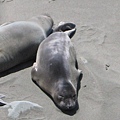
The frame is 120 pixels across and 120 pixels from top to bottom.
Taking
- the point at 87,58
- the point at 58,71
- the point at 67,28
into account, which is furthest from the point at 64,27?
the point at 58,71

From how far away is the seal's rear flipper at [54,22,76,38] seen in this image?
433 cm

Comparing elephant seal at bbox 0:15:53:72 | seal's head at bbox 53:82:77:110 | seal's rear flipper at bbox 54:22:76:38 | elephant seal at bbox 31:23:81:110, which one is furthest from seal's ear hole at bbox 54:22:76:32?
seal's head at bbox 53:82:77:110

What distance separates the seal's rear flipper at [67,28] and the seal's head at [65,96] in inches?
44.5

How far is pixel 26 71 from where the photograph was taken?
3764 mm

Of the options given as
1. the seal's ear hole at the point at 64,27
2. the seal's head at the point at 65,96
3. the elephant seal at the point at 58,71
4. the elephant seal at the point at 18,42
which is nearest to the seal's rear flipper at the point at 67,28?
the seal's ear hole at the point at 64,27

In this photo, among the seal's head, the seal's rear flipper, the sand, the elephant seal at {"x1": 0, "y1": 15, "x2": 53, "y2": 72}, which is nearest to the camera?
the seal's head

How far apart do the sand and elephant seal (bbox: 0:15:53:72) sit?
0.11 metres

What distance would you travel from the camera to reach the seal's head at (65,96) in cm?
323

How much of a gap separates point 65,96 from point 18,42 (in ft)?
2.81

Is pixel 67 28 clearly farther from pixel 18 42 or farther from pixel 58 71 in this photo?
pixel 58 71

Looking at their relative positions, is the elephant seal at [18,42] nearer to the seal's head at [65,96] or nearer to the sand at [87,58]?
the sand at [87,58]

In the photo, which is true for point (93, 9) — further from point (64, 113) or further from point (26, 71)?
point (64, 113)

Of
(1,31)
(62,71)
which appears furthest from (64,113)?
(1,31)

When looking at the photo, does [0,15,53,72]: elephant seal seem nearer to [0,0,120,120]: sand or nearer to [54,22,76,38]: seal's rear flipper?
[0,0,120,120]: sand
